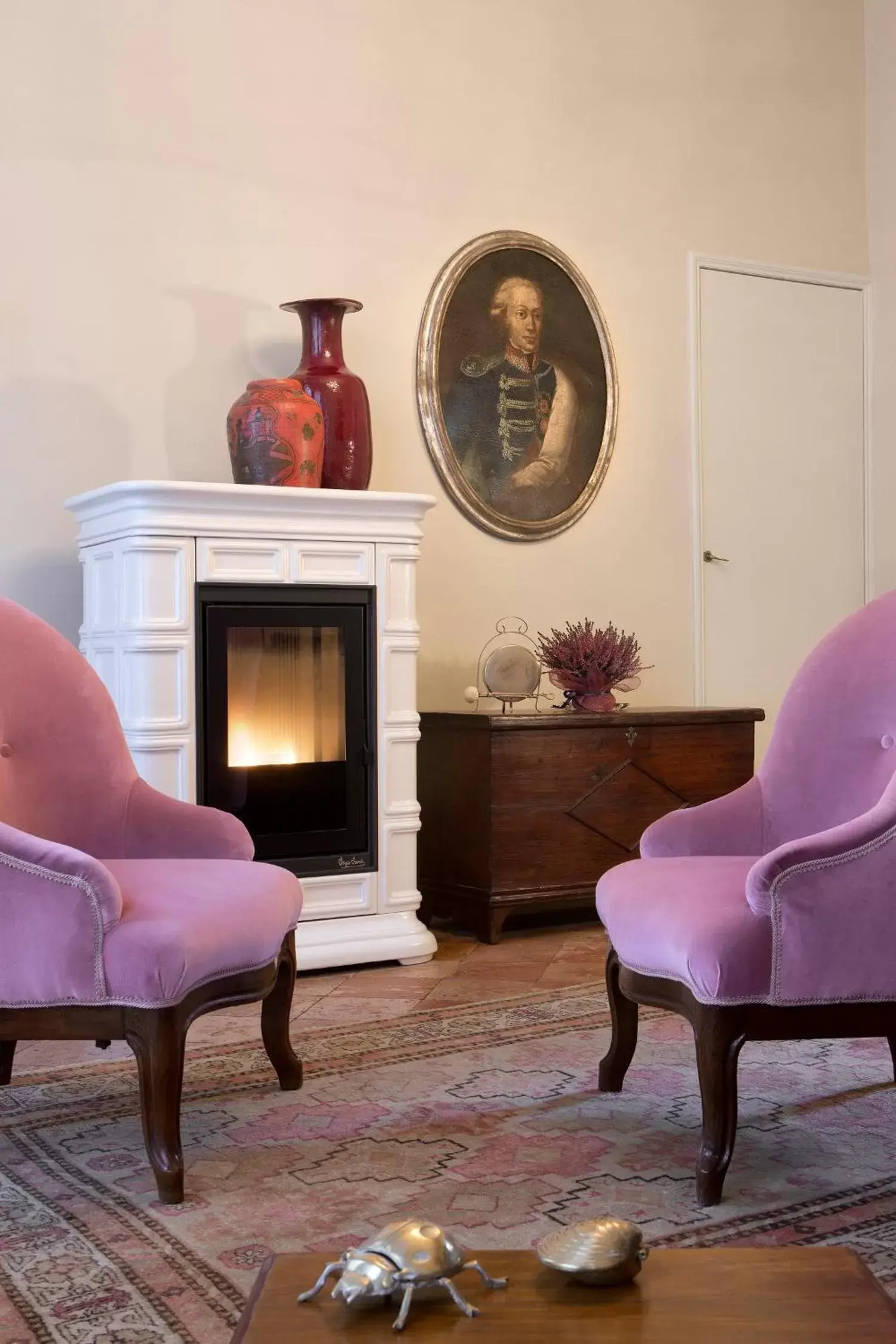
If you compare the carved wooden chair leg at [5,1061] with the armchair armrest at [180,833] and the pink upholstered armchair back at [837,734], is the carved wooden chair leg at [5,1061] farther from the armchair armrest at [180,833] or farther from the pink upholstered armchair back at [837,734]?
the pink upholstered armchair back at [837,734]

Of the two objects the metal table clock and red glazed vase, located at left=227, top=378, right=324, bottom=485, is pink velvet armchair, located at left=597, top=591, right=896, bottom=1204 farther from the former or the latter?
the metal table clock

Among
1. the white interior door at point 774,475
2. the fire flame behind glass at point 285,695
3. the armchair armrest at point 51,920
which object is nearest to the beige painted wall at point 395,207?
the white interior door at point 774,475

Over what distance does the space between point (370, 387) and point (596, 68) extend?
1.54m

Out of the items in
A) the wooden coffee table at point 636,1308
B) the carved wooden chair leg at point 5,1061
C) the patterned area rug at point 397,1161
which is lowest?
the patterned area rug at point 397,1161

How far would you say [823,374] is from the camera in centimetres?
567

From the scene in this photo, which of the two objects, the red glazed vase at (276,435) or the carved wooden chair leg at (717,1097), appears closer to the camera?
the carved wooden chair leg at (717,1097)

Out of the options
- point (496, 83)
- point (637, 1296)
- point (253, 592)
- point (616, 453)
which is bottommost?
point (637, 1296)

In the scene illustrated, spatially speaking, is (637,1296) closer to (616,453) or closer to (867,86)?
(616,453)

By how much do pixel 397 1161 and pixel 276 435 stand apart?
2.10m

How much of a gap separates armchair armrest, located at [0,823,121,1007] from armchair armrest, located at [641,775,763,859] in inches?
42.5

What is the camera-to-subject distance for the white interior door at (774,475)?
538cm

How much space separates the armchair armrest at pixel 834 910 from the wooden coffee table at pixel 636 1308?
0.85 meters

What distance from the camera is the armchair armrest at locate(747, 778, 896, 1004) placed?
214 cm

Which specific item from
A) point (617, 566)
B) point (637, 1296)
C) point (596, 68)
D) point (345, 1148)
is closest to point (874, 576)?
point (617, 566)
